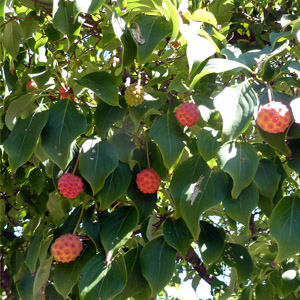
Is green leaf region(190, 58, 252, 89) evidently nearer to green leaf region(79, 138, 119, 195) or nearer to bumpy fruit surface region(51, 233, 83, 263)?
green leaf region(79, 138, 119, 195)

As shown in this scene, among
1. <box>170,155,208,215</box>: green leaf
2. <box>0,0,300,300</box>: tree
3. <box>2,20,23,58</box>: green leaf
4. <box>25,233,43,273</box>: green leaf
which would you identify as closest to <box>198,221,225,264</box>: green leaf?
<box>0,0,300,300</box>: tree

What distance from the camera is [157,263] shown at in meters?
1.35

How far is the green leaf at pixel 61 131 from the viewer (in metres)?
1.31

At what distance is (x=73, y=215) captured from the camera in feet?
5.05

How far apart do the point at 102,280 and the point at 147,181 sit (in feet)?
0.87

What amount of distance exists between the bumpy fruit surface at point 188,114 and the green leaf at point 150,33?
17 centimetres

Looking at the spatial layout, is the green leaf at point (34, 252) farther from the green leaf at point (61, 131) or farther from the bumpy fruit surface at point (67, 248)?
the green leaf at point (61, 131)

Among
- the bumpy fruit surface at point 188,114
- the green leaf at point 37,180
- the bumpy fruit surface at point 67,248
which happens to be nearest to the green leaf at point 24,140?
the bumpy fruit surface at point 67,248

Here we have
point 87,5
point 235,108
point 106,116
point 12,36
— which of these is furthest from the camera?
point 12,36

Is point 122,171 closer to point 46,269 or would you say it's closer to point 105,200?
Answer: point 105,200

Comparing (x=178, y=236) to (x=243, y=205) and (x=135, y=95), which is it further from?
(x=135, y=95)

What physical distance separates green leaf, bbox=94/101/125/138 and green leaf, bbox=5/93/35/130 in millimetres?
186

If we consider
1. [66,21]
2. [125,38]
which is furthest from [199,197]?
[66,21]

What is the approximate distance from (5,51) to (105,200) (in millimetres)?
688
